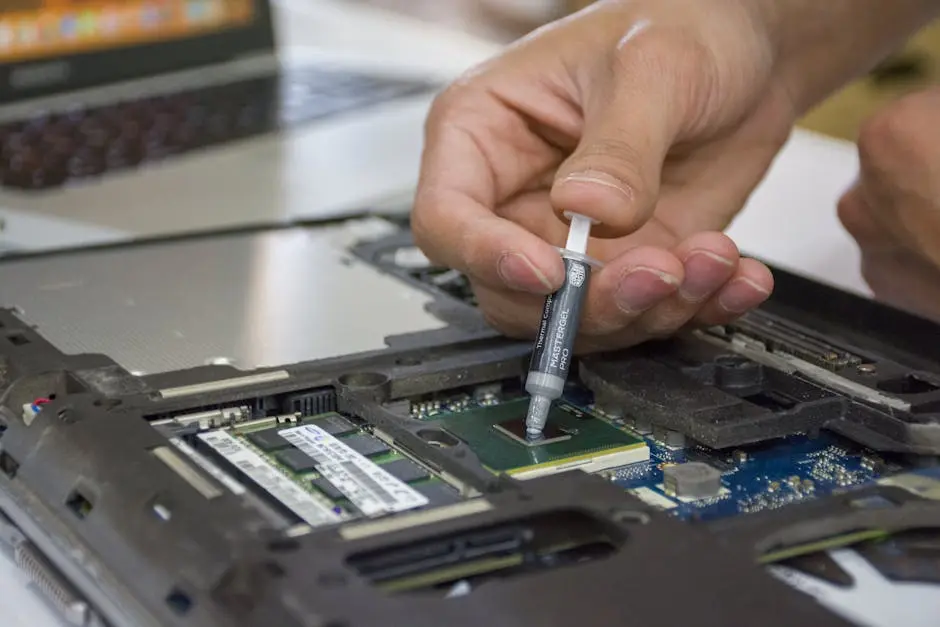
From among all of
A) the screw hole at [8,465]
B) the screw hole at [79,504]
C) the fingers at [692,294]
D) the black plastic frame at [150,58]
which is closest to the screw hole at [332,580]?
the screw hole at [79,504]

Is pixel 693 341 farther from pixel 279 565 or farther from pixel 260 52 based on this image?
pixel 260 52

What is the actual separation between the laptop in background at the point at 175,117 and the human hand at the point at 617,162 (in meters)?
0.35

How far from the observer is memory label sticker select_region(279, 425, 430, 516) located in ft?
2.80

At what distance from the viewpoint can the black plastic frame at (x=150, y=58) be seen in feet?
6.57

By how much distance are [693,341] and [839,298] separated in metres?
0.15

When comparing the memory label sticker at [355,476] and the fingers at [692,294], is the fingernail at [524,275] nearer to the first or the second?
the fingers at [692,294]

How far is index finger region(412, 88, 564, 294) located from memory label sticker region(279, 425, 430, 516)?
223mm

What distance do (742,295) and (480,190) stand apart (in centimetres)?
28

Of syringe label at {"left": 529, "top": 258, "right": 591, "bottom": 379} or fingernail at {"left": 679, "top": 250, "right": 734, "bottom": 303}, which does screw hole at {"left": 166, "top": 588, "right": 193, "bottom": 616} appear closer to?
syringe label at {"left": 529, "top": 258, "right": 591, "bottom": 379}

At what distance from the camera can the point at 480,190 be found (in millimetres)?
1261

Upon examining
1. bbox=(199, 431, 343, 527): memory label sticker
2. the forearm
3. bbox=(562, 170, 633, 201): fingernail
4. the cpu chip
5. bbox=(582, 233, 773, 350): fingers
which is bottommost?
bbox=(199, 431, 343, 527): memory label sticker

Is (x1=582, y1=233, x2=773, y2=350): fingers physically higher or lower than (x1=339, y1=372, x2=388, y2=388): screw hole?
higher

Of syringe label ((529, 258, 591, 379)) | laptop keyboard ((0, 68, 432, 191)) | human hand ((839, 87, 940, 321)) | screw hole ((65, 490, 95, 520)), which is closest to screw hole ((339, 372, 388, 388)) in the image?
syringe label ((529, 258, 591, 379))

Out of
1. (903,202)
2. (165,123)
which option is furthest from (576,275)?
(165,123)
